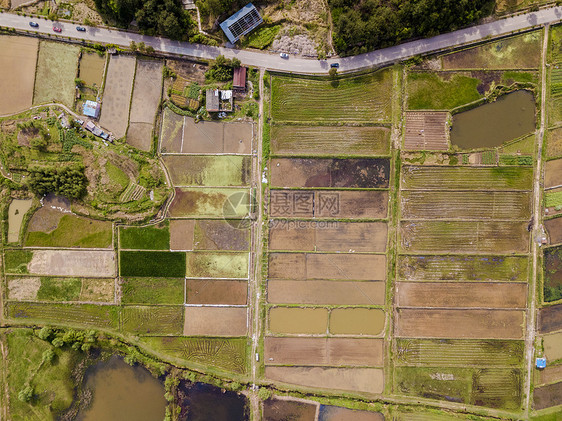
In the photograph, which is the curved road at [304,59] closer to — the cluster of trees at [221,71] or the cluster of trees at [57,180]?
the cluster of trees at [221,71]

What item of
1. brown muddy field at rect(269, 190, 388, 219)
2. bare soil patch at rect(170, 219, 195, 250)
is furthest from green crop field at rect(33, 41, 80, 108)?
brown muddy field at rect(269, 190, 388, 219)

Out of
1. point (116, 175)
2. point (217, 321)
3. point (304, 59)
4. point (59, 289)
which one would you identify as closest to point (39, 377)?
point (59, 289)

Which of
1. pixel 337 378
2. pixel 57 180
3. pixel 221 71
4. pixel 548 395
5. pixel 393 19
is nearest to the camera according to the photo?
pixel 393 19

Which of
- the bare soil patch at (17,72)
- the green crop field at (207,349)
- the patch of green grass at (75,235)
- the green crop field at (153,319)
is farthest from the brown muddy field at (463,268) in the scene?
the bare soil patch at (17,72)

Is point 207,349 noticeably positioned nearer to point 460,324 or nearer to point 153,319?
point 153,319

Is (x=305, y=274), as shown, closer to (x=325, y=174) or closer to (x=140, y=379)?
(x=325, y=174)

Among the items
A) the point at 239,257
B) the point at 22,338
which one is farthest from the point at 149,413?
the point at 239,257

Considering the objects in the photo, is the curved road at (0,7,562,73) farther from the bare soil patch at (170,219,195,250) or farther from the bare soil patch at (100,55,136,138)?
the bare soil patch at (170,219,195,250)
